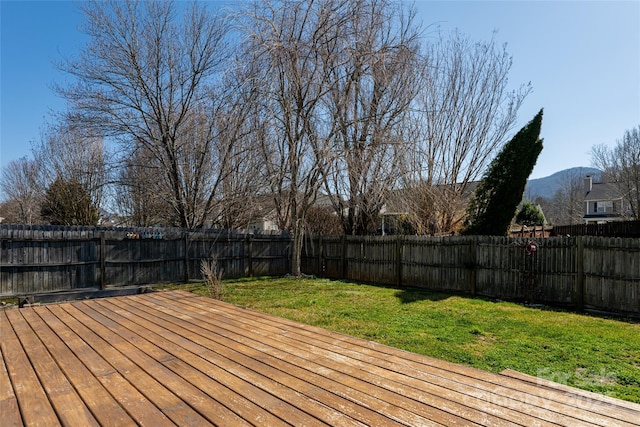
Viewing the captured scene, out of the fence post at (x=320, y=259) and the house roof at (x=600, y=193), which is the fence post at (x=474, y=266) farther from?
the house roof at (x=600, y=193)

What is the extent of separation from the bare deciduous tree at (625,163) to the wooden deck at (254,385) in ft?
73.7

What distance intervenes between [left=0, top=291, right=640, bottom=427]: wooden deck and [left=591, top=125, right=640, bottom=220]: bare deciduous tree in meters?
22.5

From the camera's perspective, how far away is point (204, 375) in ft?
8.58

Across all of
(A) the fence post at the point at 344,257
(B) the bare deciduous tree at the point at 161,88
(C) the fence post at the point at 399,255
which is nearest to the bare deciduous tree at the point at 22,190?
(B) the bare deciduous tree at the point at 161,88

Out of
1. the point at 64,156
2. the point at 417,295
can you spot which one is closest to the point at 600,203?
the point at 417,295

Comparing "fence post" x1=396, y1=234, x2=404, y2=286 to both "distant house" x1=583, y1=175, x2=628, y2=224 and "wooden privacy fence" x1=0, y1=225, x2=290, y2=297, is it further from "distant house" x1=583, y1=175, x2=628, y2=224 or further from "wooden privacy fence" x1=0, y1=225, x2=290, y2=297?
"distant house" x1=583, y1=175, x2=628, y2=224

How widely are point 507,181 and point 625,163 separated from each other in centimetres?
1861

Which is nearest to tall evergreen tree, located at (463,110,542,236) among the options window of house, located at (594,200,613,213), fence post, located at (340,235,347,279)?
fence post, located at (340,235,347,279)

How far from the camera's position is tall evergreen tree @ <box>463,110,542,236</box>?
862cm

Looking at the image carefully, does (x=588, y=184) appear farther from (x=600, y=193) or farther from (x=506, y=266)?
(x=506, y=266)

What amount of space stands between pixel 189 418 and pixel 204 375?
0.63 metres

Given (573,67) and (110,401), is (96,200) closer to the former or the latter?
(110,401)

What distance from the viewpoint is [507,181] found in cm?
888

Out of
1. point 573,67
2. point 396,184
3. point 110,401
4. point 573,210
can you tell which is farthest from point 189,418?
point 573,210
